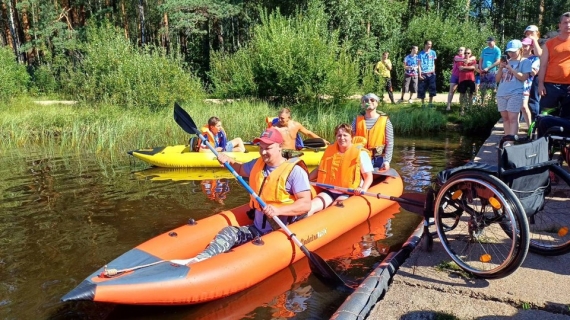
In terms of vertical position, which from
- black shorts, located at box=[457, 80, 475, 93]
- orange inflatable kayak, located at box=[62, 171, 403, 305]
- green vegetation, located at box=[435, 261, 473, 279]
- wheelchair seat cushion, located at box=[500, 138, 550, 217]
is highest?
black shorts, located at box=[457, 80, 475, 93]

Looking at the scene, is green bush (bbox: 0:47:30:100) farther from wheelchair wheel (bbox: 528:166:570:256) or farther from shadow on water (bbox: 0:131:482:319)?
wheelchair wheel (bbox: 528:166:570:256)

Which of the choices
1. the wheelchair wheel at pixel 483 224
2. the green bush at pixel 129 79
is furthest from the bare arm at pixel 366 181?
the green bush at pixel 129 79

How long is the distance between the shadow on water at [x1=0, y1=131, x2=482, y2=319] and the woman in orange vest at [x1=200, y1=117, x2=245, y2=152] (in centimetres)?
45

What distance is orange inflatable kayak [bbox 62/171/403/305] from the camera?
310 cm

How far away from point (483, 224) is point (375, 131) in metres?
3.11

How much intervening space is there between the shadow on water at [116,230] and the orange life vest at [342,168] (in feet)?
1.79

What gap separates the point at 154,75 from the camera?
11703mm

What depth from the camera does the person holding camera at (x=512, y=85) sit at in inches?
209

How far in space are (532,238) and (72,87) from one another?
38.2 feet

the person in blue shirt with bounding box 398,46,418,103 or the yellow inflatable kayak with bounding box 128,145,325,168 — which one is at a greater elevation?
the person in blue shirt with bounding box 398,46,418,103

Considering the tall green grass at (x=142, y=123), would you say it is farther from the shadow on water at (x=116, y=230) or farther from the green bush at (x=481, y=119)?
the shadow on water at (x=116, y=230)

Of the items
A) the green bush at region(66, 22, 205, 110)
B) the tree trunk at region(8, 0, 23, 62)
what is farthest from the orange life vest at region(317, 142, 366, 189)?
the tree trunk at region(8, 0, 23, 62)

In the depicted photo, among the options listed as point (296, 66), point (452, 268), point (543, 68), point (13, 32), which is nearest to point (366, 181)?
point (452, 268)

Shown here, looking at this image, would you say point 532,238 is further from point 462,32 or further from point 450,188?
point 462,32
